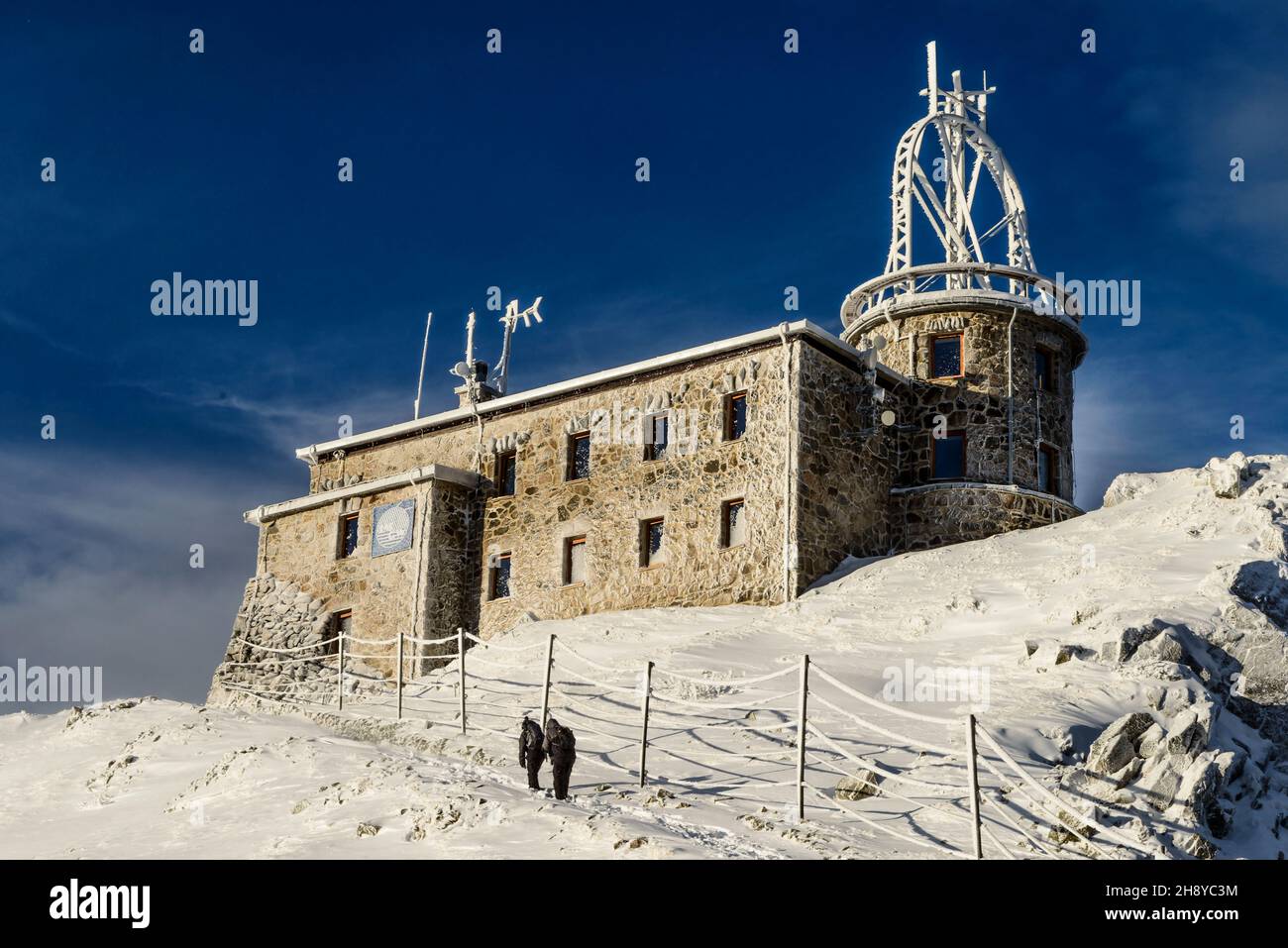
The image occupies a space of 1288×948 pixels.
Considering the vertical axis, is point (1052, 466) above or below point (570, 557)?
above

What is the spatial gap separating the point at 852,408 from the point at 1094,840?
14.7 m

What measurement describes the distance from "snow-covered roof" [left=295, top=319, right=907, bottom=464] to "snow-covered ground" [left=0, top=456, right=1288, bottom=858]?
4774mm

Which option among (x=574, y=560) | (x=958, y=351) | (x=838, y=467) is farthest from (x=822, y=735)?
(x=958, y=351)

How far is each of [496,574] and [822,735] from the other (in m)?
16.3

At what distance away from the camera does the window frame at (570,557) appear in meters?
29.2

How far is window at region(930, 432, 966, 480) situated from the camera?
96.2 ft

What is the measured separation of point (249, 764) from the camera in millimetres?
17266

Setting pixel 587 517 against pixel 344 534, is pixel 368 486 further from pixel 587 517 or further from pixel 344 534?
pixel 587 517

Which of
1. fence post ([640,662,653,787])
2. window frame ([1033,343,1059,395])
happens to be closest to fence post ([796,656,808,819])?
fence post ([640,662,653,787])

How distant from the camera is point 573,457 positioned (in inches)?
1195

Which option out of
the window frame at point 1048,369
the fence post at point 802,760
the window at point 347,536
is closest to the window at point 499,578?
the window at point 347,536

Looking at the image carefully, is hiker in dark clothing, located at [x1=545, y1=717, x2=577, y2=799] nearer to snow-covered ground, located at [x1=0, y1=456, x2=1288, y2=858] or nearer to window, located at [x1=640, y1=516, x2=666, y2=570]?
snow-covered ground, located at [x1=0, y1=456, x2=1288, y2=858]
